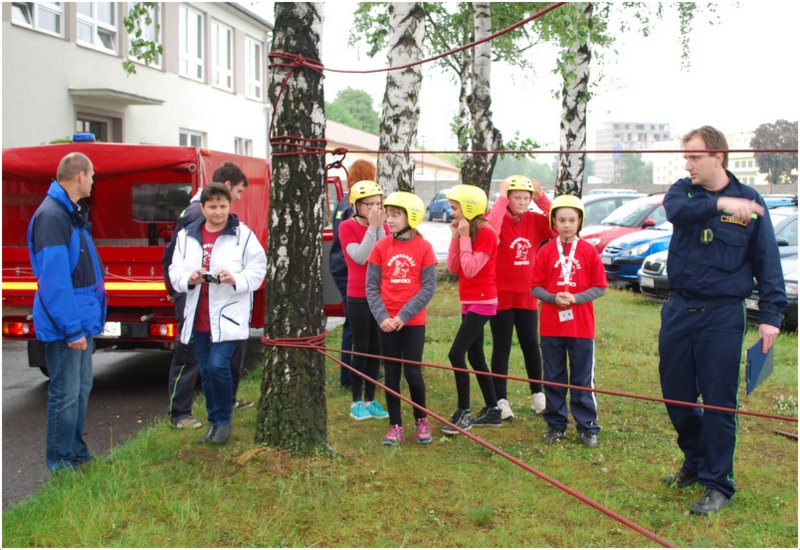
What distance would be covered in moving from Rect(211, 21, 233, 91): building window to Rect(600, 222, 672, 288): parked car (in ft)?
55.1

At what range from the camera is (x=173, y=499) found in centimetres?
442

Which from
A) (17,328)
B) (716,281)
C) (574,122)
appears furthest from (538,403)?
(574,122)

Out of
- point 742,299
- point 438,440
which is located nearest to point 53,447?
point 438,440

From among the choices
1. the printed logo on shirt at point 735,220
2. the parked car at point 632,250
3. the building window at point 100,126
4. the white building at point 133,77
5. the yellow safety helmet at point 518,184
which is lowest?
the parked car at point 632,250

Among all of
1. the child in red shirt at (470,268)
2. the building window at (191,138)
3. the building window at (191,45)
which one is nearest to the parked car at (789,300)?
the child in red shirt at (470,268)

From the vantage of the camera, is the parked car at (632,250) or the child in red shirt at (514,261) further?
the parked car at (632,250)

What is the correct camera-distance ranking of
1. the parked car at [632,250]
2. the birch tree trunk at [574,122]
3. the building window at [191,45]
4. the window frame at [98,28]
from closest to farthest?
the birch tree trunk at [574,122] → the parked car at [632,250] → the window frame at [98,28] → the building window at [191,45]

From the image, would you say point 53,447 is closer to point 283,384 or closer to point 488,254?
point 283,384

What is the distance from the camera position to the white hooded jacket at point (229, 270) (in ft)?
18.5

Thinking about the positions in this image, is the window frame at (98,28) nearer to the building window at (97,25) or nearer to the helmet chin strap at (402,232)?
the building window at (97,25)

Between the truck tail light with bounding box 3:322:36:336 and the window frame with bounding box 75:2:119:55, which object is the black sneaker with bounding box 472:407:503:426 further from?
the window frame with bounding box 75:2:119:55

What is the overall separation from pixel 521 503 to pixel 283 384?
1.56 m

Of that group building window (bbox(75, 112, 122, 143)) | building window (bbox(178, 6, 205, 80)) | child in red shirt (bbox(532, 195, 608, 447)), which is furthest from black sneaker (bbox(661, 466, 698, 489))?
building window (bbox(178, 6, 205, 80))

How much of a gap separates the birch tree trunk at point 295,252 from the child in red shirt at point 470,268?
4.08 feet
